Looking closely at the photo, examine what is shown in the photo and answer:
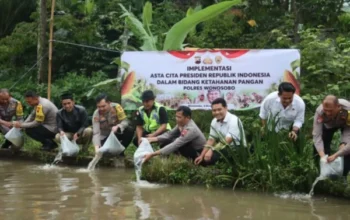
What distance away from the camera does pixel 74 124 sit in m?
9.67

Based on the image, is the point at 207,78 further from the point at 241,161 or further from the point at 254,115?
the point at 241,161

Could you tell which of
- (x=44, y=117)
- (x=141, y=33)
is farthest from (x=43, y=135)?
(x=141, y=33)

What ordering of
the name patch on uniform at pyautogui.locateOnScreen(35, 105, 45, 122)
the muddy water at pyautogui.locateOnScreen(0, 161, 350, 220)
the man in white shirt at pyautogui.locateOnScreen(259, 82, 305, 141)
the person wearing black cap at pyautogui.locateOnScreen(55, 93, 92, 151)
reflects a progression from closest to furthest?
the muddy water at pyautogui.locateOnScreen(0, 161, 350, 220) < the man in white shirt at pyautogui.locateOnScreen(259, 82, 305, 141) < the person wearing black cap at pyautogui.locateOnScreen(55, 93, 92, 151) < the name patch on uniform at pyautogui.locateOnScreen(35, 105, 45, 122)

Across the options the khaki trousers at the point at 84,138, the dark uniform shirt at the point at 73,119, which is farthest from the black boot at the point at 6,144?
the dark uniform shirt at the point at 73,119

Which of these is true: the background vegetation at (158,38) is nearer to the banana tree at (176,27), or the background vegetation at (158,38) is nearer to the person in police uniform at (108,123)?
the banana tree at (176,27)

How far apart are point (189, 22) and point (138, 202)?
5540mm

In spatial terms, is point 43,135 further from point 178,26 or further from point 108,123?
point 178,26

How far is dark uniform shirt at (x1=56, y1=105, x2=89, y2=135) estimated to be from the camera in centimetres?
959

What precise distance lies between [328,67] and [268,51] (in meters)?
1.24

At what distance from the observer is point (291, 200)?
21.2 ft

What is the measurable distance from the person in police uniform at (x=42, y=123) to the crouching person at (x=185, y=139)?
2.65 m

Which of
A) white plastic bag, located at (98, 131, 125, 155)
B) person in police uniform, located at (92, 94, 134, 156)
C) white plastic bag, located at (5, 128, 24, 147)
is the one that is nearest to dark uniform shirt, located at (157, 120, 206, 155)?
white plastic bag, located at (98, 131, 125, 155)

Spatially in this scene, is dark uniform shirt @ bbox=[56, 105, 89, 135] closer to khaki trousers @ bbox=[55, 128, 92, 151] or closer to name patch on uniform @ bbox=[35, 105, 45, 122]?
khaki trousers @ bbox=[55, 128, 92, 151]

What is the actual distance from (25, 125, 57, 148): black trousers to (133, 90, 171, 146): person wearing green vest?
1982mm
